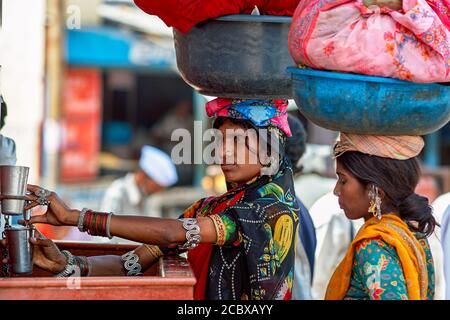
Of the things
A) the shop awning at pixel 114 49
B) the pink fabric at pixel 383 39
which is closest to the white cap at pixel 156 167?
the shop awning at pixel 114 49

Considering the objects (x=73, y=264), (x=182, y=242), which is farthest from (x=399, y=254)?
(x=73, y=264)

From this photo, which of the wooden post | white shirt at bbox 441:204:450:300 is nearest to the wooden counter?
white shirt at bbox 441:204:450:300

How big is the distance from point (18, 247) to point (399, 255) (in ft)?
4.63

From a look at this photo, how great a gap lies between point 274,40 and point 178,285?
1071 millimetres

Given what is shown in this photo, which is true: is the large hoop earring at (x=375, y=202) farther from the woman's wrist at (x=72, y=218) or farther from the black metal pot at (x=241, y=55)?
the woman's wrist at (x=72, y=218)

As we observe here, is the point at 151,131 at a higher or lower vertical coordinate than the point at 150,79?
lower

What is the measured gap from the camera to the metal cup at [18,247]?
9.44ft

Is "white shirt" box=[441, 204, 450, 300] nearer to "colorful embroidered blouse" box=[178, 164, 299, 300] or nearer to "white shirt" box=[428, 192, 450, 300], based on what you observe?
"white shirt" box=[428, 192, 450, 300]

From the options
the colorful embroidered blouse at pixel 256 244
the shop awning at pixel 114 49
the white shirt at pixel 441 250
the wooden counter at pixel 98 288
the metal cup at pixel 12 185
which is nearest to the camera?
the wooden counter at pixel 98 288

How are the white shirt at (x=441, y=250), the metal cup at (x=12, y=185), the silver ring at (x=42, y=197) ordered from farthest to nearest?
the white shirt at (x=441, y=250)
the silver ring at (x=42, y=197)
the metal cup at (x=12, y=185)

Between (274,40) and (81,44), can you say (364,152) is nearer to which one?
(274,40)

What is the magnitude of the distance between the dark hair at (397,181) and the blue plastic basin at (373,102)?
0.34 metres

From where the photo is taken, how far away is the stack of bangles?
9.84 feet

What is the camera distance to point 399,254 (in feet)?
10.7
